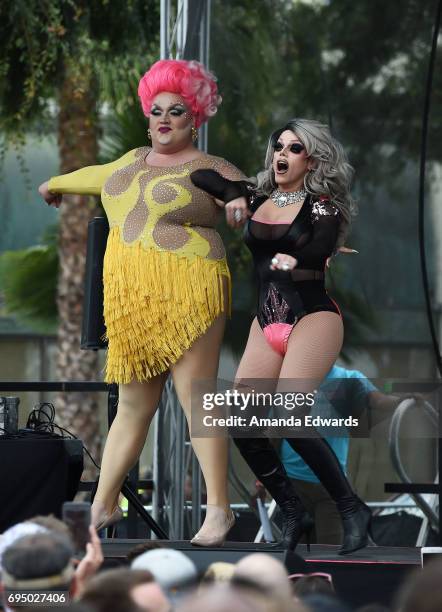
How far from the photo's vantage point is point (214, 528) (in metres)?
4.46

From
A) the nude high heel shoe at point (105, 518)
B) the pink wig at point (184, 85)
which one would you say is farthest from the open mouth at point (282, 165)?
the nude high heel shoe at point (105, 518)

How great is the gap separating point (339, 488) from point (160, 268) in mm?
1005

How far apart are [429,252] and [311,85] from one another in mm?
1525

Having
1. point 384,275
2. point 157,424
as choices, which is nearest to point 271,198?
point 157,424

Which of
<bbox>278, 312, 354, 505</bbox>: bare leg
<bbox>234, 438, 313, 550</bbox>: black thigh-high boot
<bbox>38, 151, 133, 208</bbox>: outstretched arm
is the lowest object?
<bbox>234, 438, 313, 550</bbox>: black thigh-high boot

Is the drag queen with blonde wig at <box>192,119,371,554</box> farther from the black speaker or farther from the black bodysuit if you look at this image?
the black speaker

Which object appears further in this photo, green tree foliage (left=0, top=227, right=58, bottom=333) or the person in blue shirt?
green tree foliage (left=0, top=227, right=58, bottom=333)

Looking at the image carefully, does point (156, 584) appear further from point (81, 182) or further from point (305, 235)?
point (81, 182)

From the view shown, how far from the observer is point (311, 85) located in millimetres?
9375

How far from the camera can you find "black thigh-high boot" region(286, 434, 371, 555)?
170 inches

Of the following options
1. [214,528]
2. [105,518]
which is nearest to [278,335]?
[214,528]

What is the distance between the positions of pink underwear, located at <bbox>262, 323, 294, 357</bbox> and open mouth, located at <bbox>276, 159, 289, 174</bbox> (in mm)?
550

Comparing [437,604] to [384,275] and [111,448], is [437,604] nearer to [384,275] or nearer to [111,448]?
[111,448]

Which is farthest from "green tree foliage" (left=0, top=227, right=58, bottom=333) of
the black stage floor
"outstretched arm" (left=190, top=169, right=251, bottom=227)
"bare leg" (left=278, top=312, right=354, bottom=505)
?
the black stage floor
